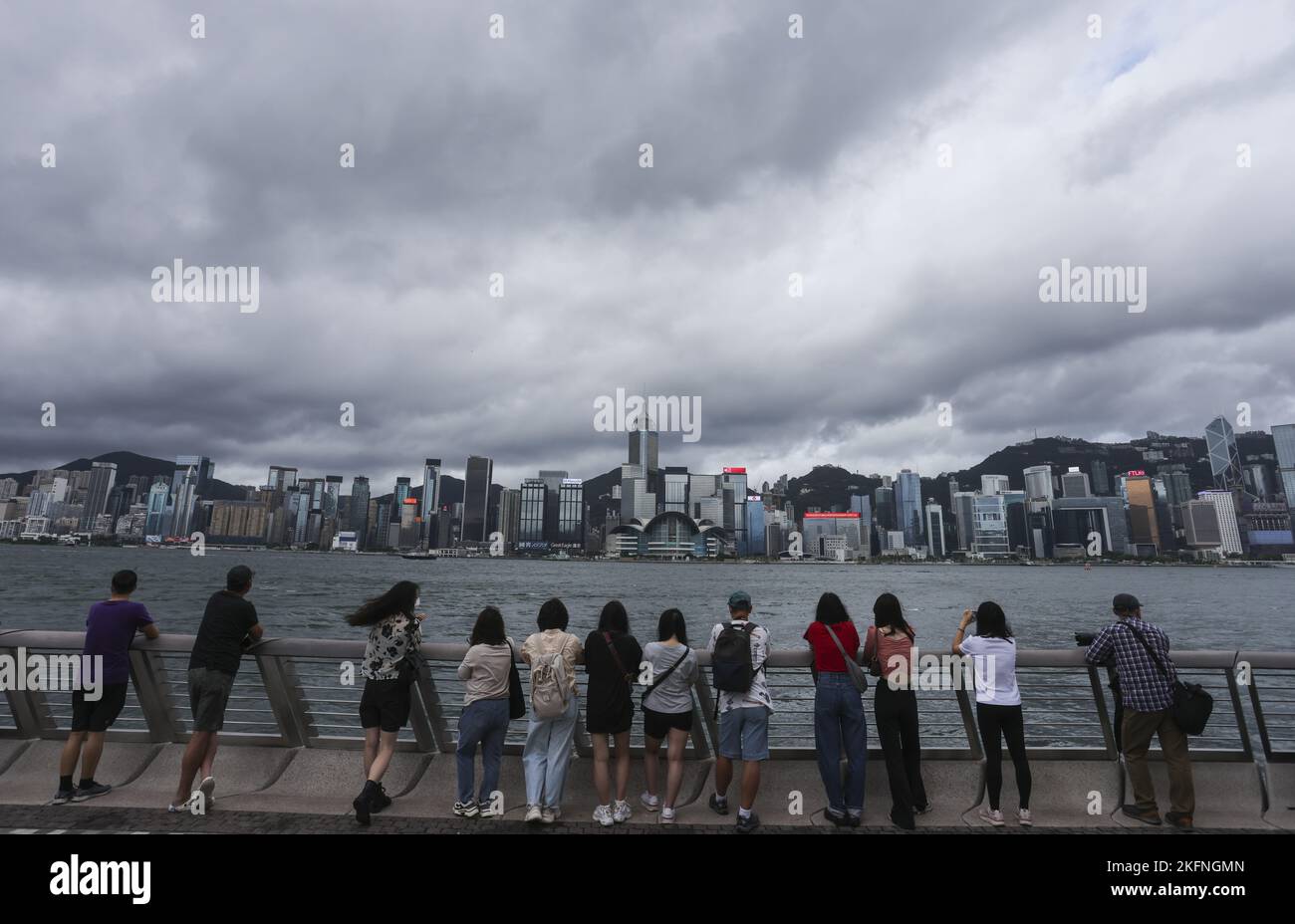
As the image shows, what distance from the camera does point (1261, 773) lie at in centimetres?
625

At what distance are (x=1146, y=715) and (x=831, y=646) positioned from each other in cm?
304

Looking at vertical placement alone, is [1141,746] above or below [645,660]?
below

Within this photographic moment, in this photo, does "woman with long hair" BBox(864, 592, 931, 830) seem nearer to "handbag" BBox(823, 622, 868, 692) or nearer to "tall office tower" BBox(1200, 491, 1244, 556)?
"handbag" BBox(823, 622, 868, 692)

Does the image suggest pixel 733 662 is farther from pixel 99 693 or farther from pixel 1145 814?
pixel 99 693

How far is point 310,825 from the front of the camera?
5.66 m

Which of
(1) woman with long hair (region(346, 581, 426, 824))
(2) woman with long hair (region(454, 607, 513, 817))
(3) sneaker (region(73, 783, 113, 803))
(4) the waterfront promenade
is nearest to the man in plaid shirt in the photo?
(4) the waterfront promenade

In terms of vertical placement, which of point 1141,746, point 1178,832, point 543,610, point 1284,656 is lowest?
point 1178,832

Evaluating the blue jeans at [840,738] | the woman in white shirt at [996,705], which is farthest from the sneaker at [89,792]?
the woman in white shirt at [996,705]

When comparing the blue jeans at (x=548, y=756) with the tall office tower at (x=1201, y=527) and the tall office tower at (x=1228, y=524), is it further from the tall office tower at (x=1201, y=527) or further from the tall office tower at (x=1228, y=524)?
the tall office tower at (x=1228, y=524)
